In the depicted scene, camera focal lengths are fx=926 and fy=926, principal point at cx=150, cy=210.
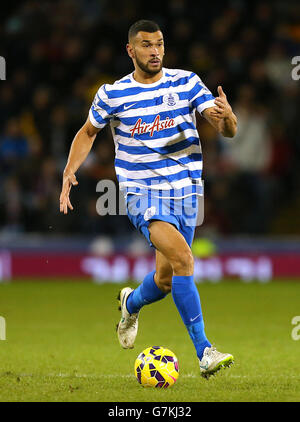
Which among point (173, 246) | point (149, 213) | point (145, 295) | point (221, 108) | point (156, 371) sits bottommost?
point (156, 371)

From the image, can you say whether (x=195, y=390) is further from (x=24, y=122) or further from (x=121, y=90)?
(x=24, y=122)

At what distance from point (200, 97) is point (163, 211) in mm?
785

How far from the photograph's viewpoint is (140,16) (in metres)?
14.5

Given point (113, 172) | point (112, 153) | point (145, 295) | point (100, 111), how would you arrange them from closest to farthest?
point (100, 111), point (145, 295), point (113, 172), point (112, 153)

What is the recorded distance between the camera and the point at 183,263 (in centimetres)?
584

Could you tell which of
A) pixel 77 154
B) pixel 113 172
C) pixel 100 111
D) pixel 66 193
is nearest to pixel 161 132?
pixel 100 111

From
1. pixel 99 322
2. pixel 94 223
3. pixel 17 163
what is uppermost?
pixel 17 163

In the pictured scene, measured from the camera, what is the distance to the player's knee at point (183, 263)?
5832 millimetres

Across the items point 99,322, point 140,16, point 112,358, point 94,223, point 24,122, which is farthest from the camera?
point 140,16

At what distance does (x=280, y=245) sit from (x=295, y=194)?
33.4 inches

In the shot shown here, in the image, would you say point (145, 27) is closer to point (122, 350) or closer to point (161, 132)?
point (161, 132)

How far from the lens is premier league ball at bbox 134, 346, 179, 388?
561cm

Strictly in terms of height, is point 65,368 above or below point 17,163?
below

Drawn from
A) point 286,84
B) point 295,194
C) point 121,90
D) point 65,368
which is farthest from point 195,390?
point 286,84
